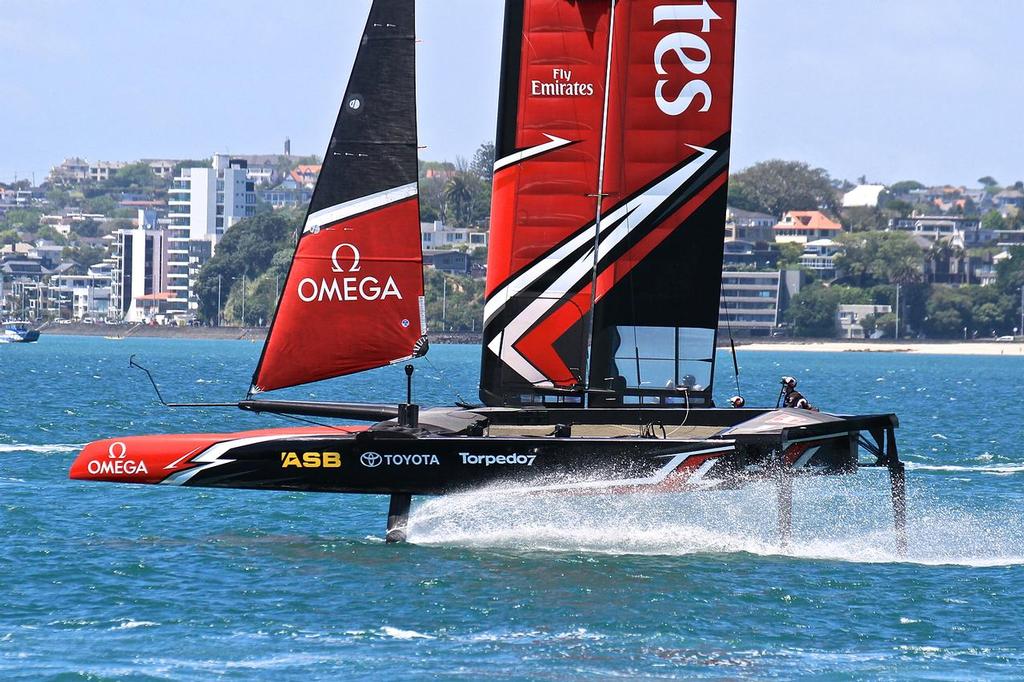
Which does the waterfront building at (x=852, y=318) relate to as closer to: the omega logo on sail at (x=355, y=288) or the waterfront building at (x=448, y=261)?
the waterfront building at (x=448, y=261)

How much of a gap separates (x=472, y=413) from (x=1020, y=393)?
5310 cm

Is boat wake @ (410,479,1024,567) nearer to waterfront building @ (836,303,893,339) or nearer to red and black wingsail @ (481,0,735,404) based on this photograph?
red and black wingsail @ (481,0,735,404)

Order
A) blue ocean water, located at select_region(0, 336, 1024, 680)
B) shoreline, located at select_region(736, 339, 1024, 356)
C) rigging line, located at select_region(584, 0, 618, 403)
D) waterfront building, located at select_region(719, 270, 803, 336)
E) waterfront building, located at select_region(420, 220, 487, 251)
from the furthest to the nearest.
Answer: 1. waterfront building, located at select_region(420, 220, 487, 251)
2. waterfront building, located at select_region(719, 270, 803, 336)
3. shoreline, located at select_region(736, 339, 1024, 356)
4. rigging line, located at select_region(584, 0, 618, 403)
5. blue ocean water, located at select_region(0, 336, 1024, 680)

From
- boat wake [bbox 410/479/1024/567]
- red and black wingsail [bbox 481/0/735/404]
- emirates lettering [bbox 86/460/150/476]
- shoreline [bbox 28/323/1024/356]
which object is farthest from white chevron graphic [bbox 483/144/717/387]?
shoreline [bbox 28/323/1024/356]

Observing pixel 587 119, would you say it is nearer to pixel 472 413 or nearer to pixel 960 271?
pixel 472 413

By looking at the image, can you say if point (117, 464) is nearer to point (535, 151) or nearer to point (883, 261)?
point (535, 151)

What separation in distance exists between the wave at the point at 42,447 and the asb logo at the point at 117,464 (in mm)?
11187

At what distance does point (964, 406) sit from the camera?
54.1m

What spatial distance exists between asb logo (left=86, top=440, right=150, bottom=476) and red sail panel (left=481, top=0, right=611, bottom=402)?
13.7 ft

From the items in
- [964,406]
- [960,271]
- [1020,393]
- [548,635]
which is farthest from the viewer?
[960,271]

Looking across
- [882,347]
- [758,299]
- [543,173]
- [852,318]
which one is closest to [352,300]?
Result: [543,173]

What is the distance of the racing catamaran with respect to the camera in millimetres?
18656

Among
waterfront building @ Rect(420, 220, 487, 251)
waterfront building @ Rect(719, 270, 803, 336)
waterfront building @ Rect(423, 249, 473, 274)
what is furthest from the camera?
waterfront building @ Rect(420, 220, 487, 251)

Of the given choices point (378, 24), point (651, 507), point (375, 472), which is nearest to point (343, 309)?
point (375, 472)
